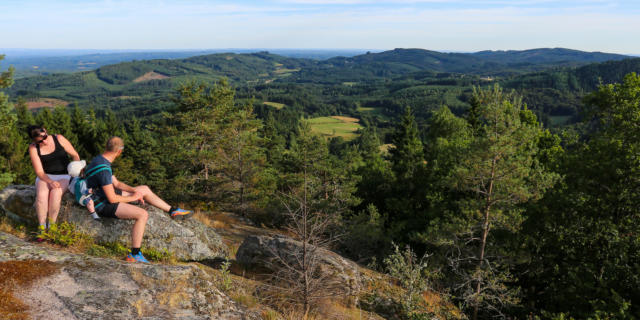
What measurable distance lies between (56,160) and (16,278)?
3.61 m

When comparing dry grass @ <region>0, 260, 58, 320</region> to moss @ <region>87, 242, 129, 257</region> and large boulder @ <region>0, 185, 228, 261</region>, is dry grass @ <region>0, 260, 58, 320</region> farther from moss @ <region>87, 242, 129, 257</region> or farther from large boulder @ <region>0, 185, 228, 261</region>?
large boulder @ <region>0, 185, 228, 261</region>

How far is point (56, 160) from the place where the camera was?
7309 mm

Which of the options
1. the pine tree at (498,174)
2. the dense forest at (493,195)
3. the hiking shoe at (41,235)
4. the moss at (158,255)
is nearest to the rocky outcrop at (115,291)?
the hiking shoe at (41,235)

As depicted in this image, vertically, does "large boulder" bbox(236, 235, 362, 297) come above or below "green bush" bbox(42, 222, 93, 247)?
below

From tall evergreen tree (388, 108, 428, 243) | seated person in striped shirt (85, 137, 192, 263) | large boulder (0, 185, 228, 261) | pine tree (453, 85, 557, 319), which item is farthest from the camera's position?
tall evergreen tree (388, 108, 428, 243)

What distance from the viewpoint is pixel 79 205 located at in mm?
7523

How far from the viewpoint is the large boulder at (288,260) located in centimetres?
909

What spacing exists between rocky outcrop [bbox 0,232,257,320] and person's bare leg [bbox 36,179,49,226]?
824 mm

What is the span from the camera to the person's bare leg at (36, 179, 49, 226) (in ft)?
22.1

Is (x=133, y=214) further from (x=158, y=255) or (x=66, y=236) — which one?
(x=66, y=236)

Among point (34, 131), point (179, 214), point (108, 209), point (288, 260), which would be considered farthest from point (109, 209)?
point (288, 260)

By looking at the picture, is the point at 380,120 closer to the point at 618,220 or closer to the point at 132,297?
the point at 618,220

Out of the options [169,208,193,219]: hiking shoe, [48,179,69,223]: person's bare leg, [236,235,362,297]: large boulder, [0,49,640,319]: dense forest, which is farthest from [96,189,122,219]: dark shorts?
[0,49,640,319]: dense forest

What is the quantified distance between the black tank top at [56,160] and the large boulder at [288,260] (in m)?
5.12
